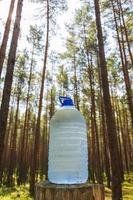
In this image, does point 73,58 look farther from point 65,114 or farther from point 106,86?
point 65,114

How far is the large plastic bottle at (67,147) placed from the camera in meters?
2.09

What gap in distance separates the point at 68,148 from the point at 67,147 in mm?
11

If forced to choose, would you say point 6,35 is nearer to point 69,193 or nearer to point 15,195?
point 15,195

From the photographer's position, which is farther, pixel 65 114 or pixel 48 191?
pixel 65 114

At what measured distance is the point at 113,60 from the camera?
855 inches

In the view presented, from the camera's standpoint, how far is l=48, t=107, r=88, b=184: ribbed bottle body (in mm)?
2086

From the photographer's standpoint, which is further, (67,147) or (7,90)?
(7,90)

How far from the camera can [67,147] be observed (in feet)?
7.04

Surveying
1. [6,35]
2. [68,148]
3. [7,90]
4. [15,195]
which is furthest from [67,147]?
[15,195]

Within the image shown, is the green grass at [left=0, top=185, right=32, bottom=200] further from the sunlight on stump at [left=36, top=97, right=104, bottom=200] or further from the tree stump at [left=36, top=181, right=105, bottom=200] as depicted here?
the tree stump at [left=36, top=181, right=105, bottom=200]

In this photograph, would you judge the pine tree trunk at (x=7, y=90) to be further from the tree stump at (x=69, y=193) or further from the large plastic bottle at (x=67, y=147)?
the tree stump at (x=69, y=193)

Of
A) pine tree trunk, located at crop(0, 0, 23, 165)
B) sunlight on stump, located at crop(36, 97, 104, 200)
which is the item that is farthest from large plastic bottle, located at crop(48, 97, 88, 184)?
pine tree trunk, located at crop(0, 0, 23, 165)

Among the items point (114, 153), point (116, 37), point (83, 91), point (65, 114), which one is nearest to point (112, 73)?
point (83, 91)

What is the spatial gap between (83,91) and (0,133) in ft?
57.7
